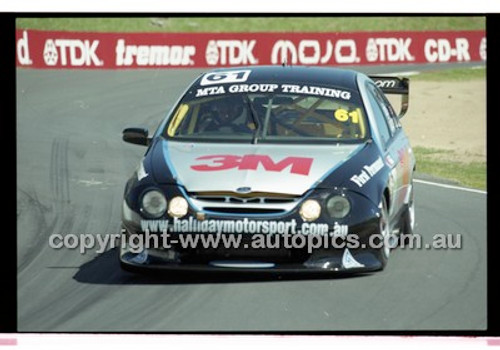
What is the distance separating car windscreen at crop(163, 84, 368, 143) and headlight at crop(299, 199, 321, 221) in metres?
1.17

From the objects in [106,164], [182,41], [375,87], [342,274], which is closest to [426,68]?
[182,41]

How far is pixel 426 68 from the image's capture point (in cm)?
3356

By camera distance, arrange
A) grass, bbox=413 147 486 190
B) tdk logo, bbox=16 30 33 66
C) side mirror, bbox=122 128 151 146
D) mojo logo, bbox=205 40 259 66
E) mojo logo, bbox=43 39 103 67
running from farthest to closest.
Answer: mojo logo, bbox=205 40 259 66 < mojo logo, bbox=43 39 103 67 < tdk logo, bbox=16 30 33 66 < grass, bbox=413 147 486 190 < side mirror, bbox=122 128 151 146

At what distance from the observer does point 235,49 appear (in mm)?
31859

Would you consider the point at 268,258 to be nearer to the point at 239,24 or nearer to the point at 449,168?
the point at 449,168

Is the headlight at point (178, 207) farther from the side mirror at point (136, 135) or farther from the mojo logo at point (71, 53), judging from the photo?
the mojo logo at point (71, 53)

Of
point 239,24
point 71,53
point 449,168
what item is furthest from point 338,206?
point 239,24

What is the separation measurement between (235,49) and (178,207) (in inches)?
953

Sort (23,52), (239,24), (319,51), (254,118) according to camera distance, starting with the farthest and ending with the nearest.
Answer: (239,24) < (319,51) < (23,52) < (254,118)

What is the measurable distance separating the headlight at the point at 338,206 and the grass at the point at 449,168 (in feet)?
18.7

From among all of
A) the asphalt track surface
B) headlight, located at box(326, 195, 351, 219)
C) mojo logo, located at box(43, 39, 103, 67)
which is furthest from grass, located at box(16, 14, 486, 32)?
headlight, located at box(326, 195, 351, 219)

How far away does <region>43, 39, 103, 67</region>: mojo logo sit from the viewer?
2870 cm

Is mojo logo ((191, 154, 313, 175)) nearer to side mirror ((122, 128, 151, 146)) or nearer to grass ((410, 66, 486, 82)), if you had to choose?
side mirror ((122, 128, 151, 146))

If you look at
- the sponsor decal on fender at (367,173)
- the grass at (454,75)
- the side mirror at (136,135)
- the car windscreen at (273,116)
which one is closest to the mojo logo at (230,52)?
the grass at (454,75)
